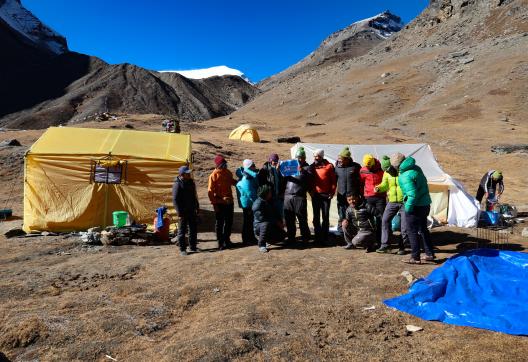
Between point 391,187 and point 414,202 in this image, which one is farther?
point 391,187

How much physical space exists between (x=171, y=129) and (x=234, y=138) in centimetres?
708

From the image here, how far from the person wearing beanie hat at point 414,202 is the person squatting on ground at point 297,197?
1942 mm

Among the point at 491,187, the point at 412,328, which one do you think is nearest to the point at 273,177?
the point at 412,328

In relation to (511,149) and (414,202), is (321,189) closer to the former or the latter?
(414,202)

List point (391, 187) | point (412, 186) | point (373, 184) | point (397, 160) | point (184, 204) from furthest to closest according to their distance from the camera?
point (184, 204) → point (373, 184) → point (391, 187) → point (397, 160) → point (412, 186)

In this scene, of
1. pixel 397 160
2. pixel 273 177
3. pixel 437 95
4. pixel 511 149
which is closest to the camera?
pixel 397 160

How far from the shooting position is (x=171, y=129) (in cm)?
2344

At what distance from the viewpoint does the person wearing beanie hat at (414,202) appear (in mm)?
Answer: 6016

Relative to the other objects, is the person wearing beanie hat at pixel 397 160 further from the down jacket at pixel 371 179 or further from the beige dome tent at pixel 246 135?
the beige dome tent at pixel 246 135

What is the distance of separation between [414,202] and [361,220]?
56.1 inches

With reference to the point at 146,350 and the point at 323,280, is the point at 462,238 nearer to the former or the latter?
the point at 323,280

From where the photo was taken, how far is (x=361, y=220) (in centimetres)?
734

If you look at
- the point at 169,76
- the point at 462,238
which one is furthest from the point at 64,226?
the point at 169,76

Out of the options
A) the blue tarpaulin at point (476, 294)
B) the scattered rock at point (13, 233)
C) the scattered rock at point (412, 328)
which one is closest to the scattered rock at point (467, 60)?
the blue tarpaulin at point (476, 294)
